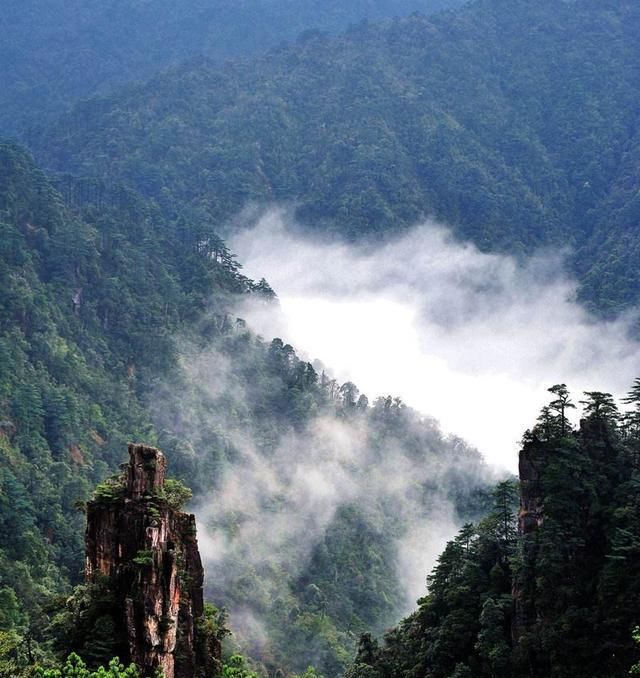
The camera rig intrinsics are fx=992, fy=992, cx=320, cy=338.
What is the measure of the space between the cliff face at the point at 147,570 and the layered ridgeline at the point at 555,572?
14.9 m

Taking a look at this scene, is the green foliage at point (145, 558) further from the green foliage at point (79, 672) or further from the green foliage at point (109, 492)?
the green foliage at point (79, 672)

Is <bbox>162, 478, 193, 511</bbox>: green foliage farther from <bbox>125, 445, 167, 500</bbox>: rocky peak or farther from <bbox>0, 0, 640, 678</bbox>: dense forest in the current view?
<bbox>125, 445, 167, 500</bbox>: rocky peak

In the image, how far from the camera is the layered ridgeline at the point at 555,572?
163 ft

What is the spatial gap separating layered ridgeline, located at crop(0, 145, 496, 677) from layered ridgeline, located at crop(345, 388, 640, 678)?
43.1 metres

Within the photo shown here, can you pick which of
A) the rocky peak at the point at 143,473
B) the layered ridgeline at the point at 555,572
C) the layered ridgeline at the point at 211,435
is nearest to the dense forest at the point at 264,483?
the layered ridgeline at the point at 555,572

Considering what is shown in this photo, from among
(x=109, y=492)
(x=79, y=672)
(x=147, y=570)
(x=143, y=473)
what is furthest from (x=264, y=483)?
(x=79, y=672)

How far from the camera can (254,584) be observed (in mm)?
116062

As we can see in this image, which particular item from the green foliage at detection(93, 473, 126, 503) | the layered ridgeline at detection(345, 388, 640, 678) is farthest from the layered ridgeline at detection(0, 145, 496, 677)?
the layered ridgeline at detection(345, 388, 640, 678)

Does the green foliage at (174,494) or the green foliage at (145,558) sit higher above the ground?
the green foliage at (174,494)

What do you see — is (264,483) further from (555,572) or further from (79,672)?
→ (79,672)

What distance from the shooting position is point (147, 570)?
156 ft

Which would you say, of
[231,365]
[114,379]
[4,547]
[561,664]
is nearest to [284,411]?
[231,365]

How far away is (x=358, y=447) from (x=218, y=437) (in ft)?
81.7

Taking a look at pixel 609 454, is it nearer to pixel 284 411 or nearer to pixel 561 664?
pixel 561 664
